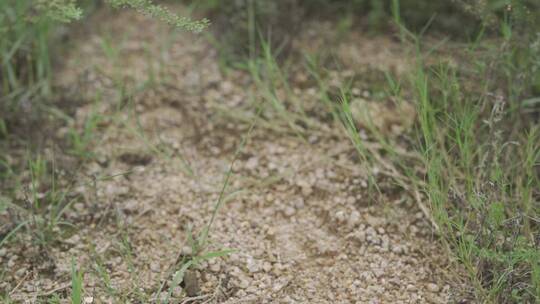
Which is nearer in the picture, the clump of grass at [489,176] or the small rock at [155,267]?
the clump of grass at [489,176]

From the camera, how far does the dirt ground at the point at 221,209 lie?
2016 millimetres

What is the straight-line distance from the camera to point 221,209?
229cm

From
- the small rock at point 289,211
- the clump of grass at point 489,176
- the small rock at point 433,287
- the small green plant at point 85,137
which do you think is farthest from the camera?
the small green plant at point 85,137

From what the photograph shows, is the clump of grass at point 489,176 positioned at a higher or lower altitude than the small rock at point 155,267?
higher

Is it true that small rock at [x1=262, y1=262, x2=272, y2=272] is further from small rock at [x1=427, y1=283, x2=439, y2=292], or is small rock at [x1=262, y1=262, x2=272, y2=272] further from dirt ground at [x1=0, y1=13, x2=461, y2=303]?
small rock at [x1=427, y1=283, x2=439, y2=292]

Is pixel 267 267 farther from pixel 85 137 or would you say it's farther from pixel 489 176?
pixel 85 137

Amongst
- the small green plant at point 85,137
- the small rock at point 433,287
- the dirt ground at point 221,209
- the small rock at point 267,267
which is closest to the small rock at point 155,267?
the dirt ground at point 221,209

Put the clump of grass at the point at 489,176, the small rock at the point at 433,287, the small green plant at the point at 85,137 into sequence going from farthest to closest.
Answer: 1. the small green plant at the point at 85,137
2. the small rock at the point at 433,287
3. the clump of grass at the point at 489,176

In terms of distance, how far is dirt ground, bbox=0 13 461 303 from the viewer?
6.61 feet

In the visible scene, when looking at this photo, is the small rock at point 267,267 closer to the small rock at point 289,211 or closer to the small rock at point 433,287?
the small rock at point 289,211

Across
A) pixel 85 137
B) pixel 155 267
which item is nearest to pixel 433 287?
pixel 155 267

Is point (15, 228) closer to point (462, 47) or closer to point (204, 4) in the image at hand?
point (204, 4)

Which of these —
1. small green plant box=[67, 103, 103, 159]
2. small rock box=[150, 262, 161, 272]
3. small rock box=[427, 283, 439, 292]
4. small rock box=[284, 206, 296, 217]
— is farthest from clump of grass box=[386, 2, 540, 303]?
small green plant box=[67, 103, 103, 159]

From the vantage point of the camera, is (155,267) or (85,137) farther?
(85,137)
